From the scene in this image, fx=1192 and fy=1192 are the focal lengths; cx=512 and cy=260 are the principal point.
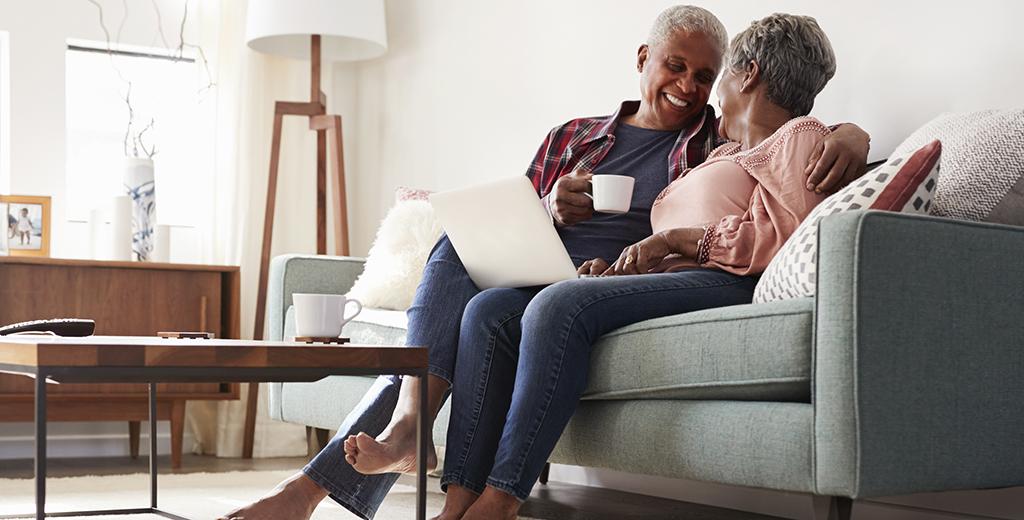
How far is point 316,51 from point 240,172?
0.53 m

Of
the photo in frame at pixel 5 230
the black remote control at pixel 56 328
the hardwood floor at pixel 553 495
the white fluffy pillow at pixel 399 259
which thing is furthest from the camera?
the photo in frame at pixel 5 230

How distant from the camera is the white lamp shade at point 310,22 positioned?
3961mm

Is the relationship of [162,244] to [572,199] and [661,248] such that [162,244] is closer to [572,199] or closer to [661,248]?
[572,199]

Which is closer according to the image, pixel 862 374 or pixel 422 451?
pixel 862 374

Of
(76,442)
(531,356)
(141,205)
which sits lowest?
(76,442)

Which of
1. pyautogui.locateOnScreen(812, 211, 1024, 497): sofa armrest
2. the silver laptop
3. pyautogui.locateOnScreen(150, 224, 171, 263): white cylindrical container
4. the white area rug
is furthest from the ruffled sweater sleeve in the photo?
pyautogui.locateOnScreen(150, 224, 171, 263): white cylindrical container

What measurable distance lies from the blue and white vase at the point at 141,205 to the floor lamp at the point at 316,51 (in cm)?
38

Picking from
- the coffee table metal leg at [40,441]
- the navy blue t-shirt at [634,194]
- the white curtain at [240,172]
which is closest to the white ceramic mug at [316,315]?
the coffee table metal leg at [40,441]

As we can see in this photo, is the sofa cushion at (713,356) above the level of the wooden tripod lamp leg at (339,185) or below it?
below

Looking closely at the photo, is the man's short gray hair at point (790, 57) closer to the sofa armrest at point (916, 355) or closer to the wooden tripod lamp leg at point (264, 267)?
the sofa armrest at point (916, 355)

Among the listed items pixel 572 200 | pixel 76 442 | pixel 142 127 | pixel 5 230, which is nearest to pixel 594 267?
pixel 572 200

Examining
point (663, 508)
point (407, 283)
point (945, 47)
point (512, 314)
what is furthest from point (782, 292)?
point (407, 283)

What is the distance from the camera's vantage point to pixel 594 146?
8.71 feet

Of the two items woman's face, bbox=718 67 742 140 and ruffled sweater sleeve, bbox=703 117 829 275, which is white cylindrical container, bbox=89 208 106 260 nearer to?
woman's face, bbox=718 67 742 140
